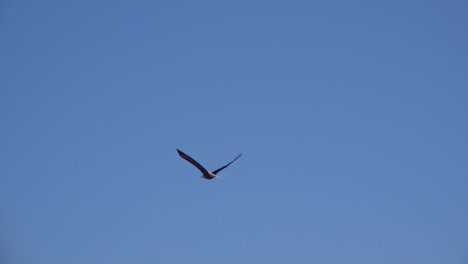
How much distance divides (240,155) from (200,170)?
3351 mm

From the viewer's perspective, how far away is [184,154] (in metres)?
62.1

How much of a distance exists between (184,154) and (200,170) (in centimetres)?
237

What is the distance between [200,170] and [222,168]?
118 centimetres

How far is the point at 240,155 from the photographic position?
202 feet

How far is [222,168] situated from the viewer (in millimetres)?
64375

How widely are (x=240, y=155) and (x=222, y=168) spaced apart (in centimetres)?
291

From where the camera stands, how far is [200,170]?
6419cm

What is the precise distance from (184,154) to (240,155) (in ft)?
9.50
